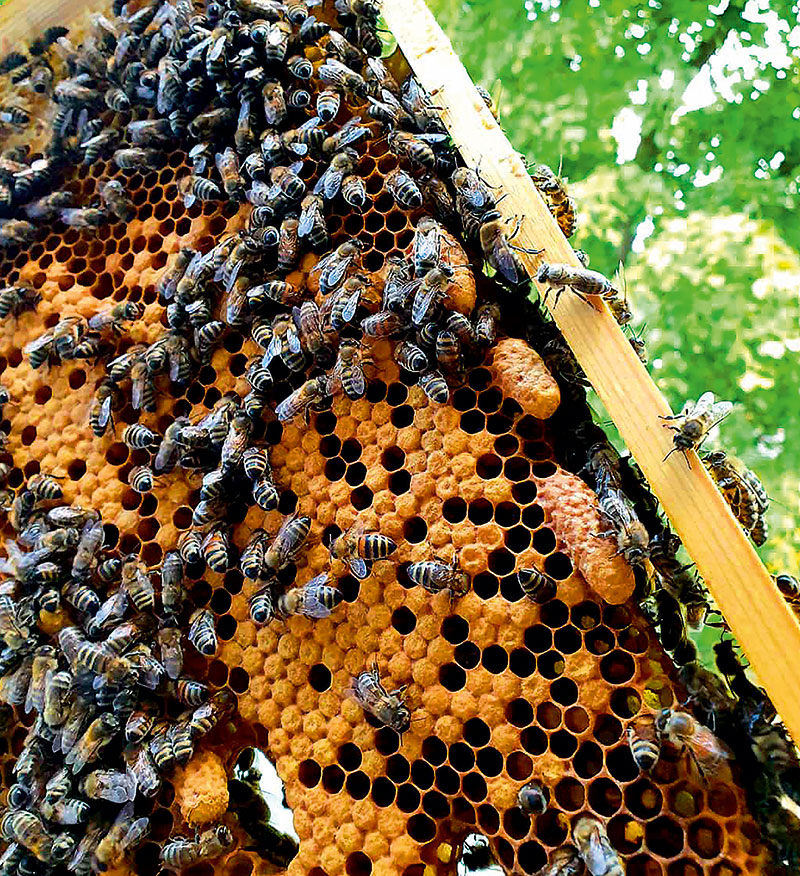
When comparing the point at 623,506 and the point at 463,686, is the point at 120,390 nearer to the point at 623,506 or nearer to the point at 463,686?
the point at 463,686

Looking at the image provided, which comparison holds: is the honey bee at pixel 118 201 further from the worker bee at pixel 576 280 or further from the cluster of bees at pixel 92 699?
the worker bee at pixel 576 280

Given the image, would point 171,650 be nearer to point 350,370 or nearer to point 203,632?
point 203,632

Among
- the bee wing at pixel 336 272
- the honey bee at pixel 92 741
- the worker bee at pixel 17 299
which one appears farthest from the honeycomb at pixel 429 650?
the worker bee at pixel 17 299

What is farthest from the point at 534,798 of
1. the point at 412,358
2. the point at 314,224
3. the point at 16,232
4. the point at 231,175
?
the point at 16,232

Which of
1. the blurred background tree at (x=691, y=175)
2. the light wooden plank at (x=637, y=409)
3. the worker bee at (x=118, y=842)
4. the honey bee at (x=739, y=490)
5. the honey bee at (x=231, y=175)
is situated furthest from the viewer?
the blurred background tree at (x=691, y=175)

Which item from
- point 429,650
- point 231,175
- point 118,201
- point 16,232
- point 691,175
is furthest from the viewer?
point 691,175

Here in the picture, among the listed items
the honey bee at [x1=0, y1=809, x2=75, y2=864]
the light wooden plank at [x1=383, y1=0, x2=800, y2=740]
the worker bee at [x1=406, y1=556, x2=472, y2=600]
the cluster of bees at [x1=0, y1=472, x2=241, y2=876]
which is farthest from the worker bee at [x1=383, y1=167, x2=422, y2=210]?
the honey bee at [x1=0, y1=809, x2=75, y2=864]

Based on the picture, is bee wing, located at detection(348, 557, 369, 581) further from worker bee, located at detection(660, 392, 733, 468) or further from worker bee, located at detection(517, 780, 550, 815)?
worker bee, located at detection(660, 392, 733, 468)
